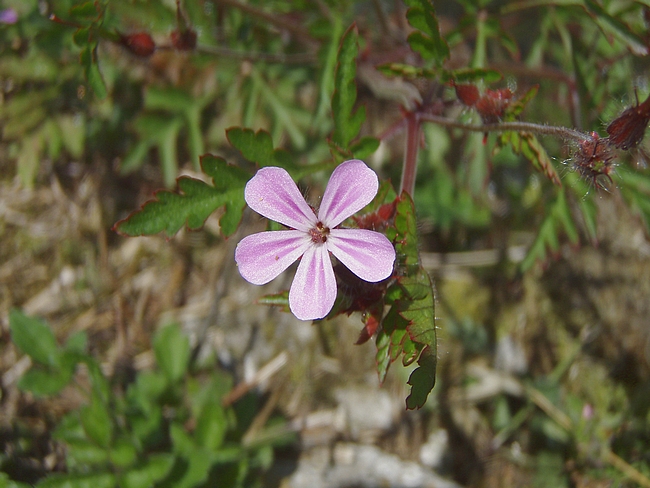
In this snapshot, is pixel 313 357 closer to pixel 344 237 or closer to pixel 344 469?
pixel 344 469

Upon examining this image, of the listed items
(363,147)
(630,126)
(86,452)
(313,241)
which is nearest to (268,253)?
(313,241)

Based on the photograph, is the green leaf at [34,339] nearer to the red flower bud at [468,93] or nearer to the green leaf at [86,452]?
the green leaf at [86,452]

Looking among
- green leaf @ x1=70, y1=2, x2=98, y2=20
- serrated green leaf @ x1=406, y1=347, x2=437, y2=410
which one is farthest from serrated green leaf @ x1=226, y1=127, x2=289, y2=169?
serrated green leaf @ x1=406, y1=347, x2=437, y2=410

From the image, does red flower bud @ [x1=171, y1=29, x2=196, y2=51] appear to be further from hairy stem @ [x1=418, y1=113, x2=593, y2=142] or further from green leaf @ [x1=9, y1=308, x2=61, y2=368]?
green leaf @ [x1=9, y1=308, x2=61, y2=368]

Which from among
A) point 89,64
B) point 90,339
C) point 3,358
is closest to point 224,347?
point 90,339

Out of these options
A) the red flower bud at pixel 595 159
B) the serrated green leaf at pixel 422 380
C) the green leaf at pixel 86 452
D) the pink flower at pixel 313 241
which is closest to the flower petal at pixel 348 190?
the pink flower at pixel 313 241

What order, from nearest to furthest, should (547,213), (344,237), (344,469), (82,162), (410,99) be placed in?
(344,237), (410,99), (547,213), (344,469), (82,162)
